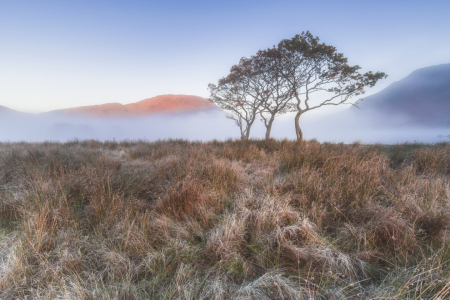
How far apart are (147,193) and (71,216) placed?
1.13 m

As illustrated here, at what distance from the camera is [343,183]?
3416mm

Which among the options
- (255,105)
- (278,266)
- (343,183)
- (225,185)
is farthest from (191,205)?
(255,105)

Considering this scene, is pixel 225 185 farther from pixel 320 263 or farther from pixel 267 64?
pixel 267 64

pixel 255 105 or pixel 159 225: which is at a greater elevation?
pixel 255 105

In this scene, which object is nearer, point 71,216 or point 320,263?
point 320,263

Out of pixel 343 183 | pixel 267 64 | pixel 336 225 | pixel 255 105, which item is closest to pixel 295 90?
pixel 267 64

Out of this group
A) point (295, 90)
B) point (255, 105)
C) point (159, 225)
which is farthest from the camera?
point (255, 105)

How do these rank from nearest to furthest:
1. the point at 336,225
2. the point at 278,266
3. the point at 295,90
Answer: the point at 278,266 → the point at 336,225 → the point at 295,90

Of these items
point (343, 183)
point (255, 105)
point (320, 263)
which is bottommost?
point (320, 263)

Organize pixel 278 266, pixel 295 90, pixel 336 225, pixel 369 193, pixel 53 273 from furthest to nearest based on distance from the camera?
pixel 295 90, pixel 369 193, pixel 336 225, pixel 278 266, pixel 53 273

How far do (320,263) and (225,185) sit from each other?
74.8 inches

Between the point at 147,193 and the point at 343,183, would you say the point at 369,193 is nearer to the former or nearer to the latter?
the point at 343,183

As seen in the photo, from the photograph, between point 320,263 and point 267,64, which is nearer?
point 320,263

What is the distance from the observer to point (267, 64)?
16.4 meters
